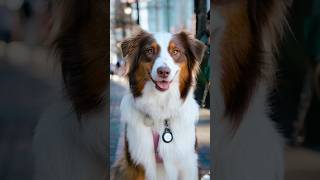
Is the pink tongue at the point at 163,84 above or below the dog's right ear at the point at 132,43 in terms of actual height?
below

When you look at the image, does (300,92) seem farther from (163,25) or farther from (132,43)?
(132,43)

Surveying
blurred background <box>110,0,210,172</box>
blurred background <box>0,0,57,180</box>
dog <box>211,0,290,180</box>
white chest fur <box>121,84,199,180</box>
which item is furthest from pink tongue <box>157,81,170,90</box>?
blurred background <box>0,0,57,180</box>

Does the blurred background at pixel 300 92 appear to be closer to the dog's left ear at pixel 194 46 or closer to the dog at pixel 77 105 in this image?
the dog's left ear at pixel 194 46

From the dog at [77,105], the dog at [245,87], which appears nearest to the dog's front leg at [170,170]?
the dog at [245,87]

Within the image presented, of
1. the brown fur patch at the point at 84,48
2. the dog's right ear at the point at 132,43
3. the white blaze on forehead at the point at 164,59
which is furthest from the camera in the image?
the brown fur patch at the point at 84,48

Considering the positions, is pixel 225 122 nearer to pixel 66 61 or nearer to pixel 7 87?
pixel 66 61

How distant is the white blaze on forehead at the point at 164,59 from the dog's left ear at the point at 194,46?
120 mm

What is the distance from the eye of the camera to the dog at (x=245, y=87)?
476cm

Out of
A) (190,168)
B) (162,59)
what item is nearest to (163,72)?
(162,59)

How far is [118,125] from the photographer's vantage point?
4.80 m

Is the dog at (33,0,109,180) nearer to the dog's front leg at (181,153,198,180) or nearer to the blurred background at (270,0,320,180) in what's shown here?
the dog's front leg at (181,153,198,180)

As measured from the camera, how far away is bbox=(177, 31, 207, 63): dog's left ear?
4.66 meters

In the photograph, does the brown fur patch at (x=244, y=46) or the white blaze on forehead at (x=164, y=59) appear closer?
the white blaze on forehead at (x=164, y=59)

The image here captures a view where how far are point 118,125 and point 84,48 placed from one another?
2.08ft
